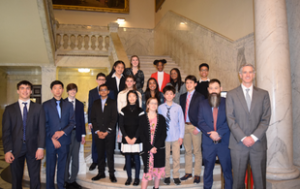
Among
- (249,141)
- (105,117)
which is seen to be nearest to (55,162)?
(105,117)

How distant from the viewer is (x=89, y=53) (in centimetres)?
820

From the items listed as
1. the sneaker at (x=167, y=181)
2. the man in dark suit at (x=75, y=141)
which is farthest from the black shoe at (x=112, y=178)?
the sneaker at (x=167, y=181)

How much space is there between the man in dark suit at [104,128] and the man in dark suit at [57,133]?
41 cm

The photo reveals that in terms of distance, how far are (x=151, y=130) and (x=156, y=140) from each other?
16 cm

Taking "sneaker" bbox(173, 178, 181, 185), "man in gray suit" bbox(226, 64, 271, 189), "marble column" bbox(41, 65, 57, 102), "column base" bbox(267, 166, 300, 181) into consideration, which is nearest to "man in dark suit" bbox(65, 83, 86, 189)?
"sneaker" bbox(173, 178, 181, 185)

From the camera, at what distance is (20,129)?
9.45 feet

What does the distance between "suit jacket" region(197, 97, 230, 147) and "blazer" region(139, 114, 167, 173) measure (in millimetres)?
559

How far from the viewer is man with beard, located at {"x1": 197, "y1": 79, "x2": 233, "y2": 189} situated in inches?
116

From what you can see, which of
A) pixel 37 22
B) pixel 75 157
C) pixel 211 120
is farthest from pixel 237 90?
pixel 37 22

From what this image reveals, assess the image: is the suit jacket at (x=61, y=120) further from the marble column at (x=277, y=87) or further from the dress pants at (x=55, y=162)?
the marble column at (x=277, y=87)

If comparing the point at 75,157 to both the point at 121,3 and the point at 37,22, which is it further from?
the point at 121,3

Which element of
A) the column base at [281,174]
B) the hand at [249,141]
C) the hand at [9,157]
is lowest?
the column base at [281,174]

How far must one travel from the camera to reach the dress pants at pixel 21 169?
2859 mm

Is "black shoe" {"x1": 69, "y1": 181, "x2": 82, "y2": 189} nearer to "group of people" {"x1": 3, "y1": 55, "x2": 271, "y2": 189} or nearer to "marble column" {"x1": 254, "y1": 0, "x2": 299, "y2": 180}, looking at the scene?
"group of people" {"x1": 3, "y1": 55, "x2": 271, "y2": 189}
